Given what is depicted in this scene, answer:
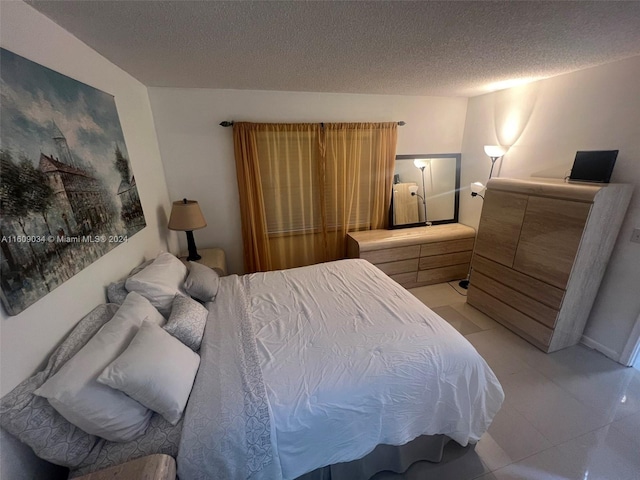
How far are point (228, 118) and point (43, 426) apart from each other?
2.74 metres

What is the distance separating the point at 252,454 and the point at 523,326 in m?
2.52

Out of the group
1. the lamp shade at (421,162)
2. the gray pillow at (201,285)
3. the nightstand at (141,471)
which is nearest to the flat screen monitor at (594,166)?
the lamp shade at (421,162)

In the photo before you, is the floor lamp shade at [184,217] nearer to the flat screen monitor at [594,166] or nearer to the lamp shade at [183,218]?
the lamp shade at [183,218]

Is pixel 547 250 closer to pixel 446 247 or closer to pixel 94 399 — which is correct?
pixel 446 247

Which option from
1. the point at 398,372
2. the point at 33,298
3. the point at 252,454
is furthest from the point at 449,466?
the point at 33,298

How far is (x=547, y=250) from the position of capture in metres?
2.12

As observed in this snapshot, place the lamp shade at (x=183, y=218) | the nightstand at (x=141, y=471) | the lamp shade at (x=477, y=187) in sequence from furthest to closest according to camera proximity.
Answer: the lamp shade at (x=477, y=187) → the lamp shade at (x=183, y=218) → the nightstand at (x=141, y=471)

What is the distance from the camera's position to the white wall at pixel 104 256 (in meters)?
0.99

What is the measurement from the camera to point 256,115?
9.42ft

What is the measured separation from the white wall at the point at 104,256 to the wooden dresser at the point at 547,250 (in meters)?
3.15

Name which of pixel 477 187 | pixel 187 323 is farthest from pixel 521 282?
pixel 187 323

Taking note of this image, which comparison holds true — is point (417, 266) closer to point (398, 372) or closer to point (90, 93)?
point (398, 372)

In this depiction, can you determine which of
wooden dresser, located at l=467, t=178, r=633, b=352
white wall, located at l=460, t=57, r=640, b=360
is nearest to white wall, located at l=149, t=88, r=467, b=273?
white wall, located at l=460, t=57, r=640, b=360

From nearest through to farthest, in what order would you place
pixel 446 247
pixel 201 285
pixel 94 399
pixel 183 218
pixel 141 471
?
pixel 141 471
pixel 94 399
pixel 201 285
pixel 183 218
pixel 446 247
